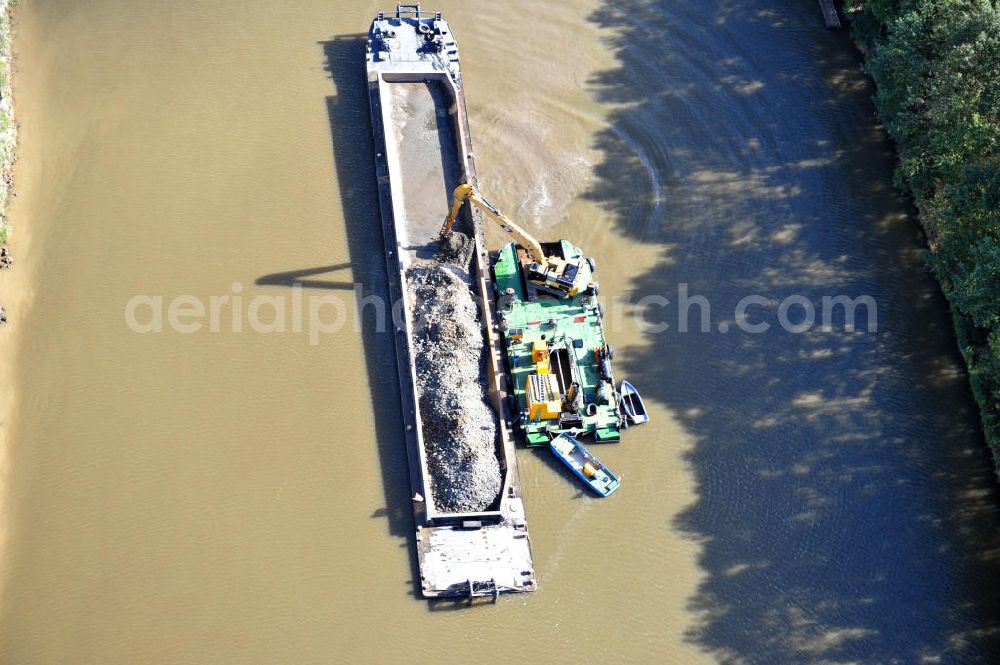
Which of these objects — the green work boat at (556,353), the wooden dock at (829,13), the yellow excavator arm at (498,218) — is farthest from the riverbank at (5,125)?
the wooden dock at (829,13)

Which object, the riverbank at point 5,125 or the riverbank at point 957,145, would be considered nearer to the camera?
the riverbank at point 957,145

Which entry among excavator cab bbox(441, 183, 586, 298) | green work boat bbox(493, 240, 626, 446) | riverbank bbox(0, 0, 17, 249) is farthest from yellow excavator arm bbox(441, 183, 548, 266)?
riverbank bbox(0, 0, 17, 249)

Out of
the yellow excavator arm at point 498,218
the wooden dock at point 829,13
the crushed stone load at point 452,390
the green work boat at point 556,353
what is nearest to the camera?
the crushed stone load at point 452,390

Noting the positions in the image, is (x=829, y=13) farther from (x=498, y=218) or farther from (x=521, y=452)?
(x=521, y=452)

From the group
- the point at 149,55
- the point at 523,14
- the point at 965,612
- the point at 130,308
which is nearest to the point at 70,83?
the point at 149,55

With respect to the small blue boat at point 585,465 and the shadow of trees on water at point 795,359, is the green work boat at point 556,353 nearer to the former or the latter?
the small blue boat at point 585,465

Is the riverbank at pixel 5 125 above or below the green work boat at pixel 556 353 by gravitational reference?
above

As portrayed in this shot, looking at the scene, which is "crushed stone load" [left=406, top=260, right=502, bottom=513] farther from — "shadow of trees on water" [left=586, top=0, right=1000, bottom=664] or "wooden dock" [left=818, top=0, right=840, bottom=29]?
"wooden dock" [left=818, top=0, right=840, bottom=29]

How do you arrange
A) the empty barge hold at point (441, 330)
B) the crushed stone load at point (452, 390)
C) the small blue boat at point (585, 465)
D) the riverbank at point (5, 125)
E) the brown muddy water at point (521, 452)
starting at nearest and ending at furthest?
the brown muddy water at point (521, 452)
the empty barge hold at point (441, 330)
the crushed stone load at point (452, 390)
the small blue boat at point (585, 465)
the riverbank at point (5, 125)
